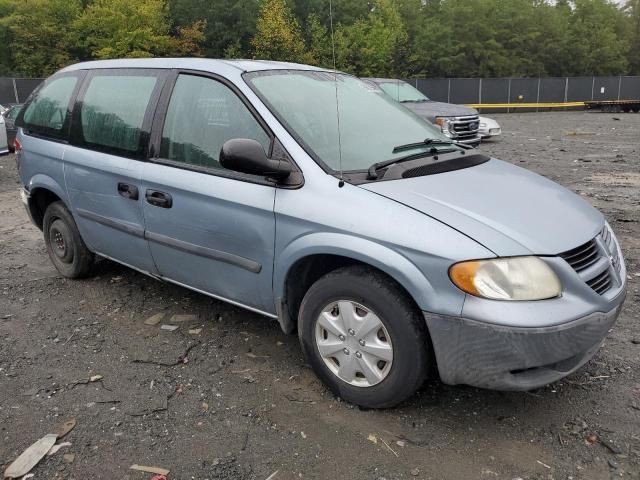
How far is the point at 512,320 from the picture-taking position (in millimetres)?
2459

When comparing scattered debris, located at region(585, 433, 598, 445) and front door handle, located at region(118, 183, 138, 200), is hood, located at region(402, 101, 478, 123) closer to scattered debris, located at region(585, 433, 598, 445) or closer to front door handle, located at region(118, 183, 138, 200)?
front door handle, located at region(118, 183, 138, 200)

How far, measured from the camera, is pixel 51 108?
4652mm

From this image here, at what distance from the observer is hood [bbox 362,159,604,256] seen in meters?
2.62

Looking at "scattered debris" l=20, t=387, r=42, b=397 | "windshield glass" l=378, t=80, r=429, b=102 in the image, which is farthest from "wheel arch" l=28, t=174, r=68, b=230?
"windshield glass" l=378, t=80, r=429, b=102

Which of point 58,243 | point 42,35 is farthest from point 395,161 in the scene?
point 42,35

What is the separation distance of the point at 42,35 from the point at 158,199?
49.5 m

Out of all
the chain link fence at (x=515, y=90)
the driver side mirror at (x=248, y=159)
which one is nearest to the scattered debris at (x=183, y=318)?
the driver side mirror at (x=248, y=159)

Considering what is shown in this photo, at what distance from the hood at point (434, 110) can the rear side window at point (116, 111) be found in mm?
9667

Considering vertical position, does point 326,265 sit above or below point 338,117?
below

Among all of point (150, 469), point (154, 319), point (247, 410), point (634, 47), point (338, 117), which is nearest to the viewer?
point (150, 469)

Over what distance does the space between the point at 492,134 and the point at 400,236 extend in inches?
558

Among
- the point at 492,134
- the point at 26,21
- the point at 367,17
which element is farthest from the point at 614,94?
the point at 26,21

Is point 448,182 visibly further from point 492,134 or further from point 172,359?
point 492,134

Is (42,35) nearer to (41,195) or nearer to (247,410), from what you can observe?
(41,195)
